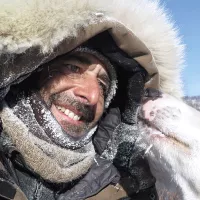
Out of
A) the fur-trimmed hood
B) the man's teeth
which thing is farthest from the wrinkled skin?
the man's teeth

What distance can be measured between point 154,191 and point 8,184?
98 centimetres

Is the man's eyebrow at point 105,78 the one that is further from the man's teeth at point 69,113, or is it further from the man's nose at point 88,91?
the man's teeth at point 69,113

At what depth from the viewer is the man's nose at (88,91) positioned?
79.7 inches

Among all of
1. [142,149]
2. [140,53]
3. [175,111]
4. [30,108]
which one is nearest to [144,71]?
[140,53]

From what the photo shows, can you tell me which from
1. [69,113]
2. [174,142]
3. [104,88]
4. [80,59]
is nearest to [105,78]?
[104,88]

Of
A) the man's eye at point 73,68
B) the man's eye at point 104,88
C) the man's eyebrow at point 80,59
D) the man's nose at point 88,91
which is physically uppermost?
the man's eyebrow at point 80,59

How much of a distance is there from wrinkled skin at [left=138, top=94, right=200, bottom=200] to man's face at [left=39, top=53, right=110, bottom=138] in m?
0.32

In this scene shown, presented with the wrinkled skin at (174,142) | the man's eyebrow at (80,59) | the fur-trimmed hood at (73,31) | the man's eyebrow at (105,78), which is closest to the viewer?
the fur-trimmed hood at (73,31)

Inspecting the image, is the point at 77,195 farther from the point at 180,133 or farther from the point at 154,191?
the point at 180,133

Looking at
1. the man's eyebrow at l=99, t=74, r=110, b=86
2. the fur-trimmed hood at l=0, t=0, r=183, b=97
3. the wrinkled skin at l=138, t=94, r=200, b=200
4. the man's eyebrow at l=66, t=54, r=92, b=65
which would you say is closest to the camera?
the fur-trimmed hood at l=0, t=0, r=183, b=97

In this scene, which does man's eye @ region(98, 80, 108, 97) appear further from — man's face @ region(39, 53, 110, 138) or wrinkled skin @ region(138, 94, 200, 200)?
wrinkled skin @ region(138, 94, 200, 200)

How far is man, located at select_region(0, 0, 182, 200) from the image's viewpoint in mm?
1592

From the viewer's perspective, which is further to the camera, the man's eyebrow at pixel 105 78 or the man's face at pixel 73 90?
the man's eyebrow at pixel 105 78

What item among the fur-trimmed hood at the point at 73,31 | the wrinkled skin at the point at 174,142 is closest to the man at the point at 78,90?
the fur-trimmed hood at the point at 73,31
